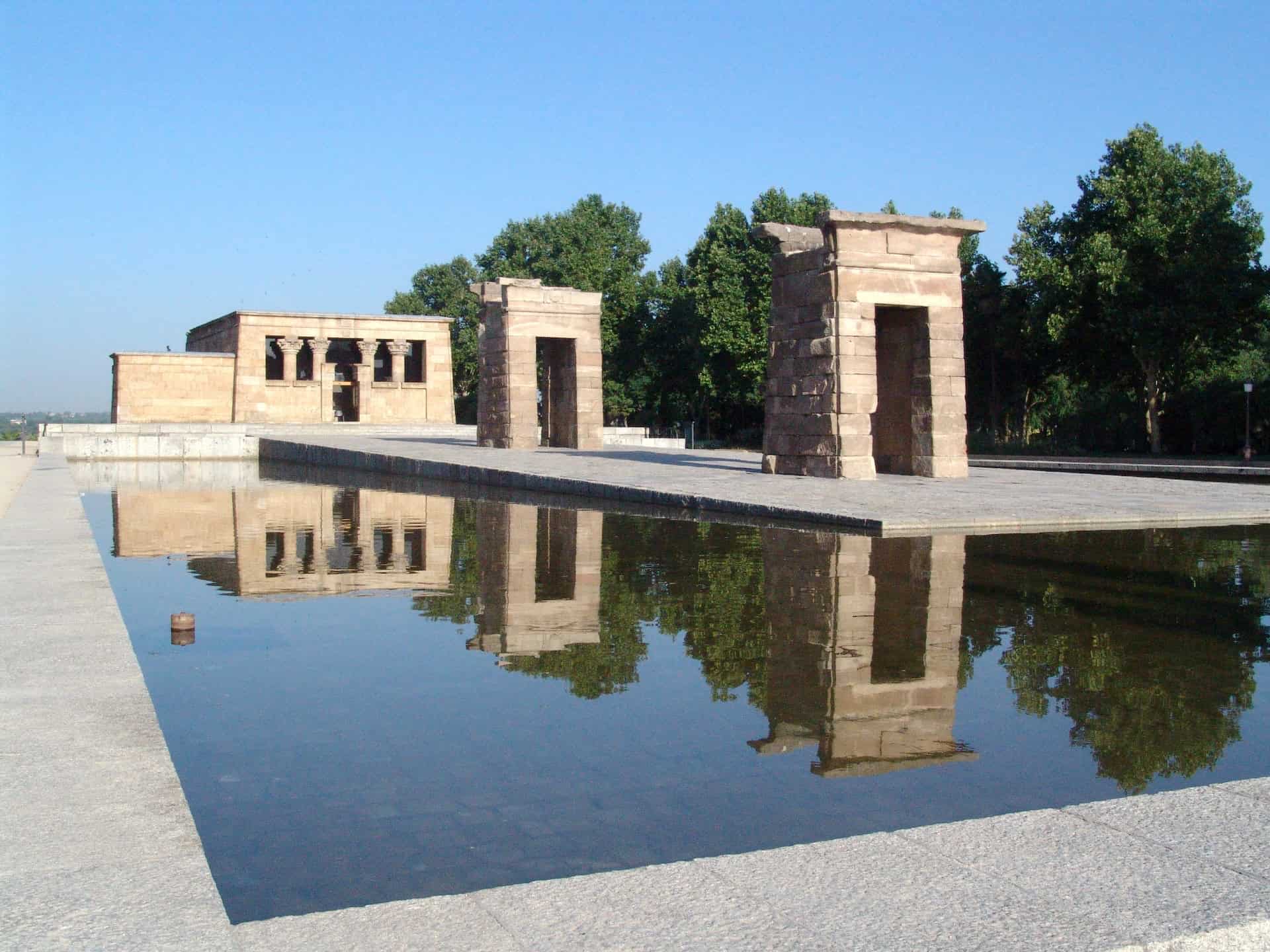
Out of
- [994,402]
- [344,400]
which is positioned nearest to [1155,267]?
[994,402]

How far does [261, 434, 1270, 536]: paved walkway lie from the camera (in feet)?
40.7

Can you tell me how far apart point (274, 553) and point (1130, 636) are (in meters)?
7.42

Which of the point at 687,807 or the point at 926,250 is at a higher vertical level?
the point at 926,250

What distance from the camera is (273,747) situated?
459 cm

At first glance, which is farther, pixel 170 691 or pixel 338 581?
pixel 338 581

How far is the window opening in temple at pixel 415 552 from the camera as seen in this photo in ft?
32.7

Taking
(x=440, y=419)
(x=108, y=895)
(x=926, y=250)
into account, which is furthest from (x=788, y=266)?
(x=440, y=419)

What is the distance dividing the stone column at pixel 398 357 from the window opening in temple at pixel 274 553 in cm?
3803

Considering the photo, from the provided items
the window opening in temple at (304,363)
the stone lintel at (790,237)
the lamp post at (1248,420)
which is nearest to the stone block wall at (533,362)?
the stone lintel at (790,237)

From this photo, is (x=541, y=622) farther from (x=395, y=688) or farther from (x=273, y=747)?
(x=273, y=747)

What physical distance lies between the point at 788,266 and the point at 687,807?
15.0 metres

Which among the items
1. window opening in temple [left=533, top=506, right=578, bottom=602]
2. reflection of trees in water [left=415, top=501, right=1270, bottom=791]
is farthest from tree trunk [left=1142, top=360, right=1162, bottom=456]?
window opening in temple [left=533, top=506, right=578, bottom=602]

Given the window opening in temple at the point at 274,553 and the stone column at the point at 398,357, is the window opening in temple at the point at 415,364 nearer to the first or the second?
the stone column at the point at 398,357

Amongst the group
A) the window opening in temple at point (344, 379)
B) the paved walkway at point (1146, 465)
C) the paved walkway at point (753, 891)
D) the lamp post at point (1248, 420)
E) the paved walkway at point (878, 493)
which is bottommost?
the paved walkway at point (1146, 465)
